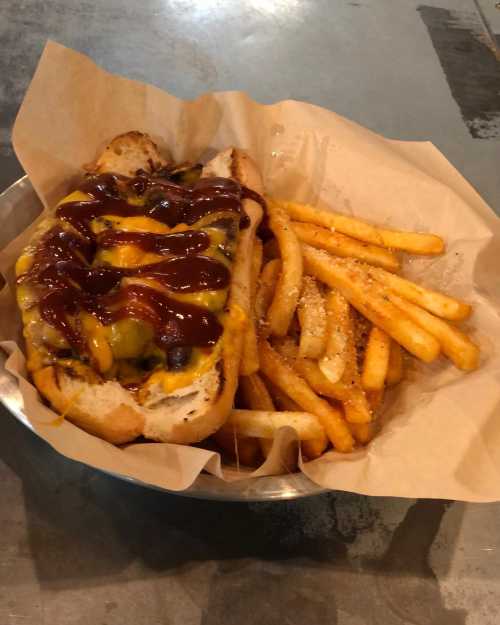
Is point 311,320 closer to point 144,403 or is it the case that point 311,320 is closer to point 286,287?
point 286,287

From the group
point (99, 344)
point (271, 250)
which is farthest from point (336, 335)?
point (99, 344)

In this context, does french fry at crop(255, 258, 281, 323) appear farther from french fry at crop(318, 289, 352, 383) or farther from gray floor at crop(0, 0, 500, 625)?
gray floor at crop(0, 0, 500, 625)

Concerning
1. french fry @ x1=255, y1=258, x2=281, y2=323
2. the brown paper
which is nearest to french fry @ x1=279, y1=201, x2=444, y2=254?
the brown paper

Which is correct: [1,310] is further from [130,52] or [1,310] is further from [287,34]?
[287,34]

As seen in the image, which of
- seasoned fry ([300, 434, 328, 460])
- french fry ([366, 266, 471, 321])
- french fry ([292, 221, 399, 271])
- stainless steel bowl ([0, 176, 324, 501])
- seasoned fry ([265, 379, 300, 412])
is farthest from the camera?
french fry ([292, 221, 399, 271])

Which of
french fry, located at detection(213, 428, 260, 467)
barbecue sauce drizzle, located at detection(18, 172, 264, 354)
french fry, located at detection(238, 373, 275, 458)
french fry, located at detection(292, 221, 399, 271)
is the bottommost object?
french fry, located at detection(213, 428, 260, 467)

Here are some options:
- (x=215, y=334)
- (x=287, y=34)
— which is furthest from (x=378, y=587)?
(x=287, y=34)

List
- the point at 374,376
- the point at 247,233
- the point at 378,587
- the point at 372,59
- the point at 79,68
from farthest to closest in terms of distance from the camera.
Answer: the point at 372,59 → the point at 79,68 → the point at 247,233 → the point at 374,376 → the point at 378,587
